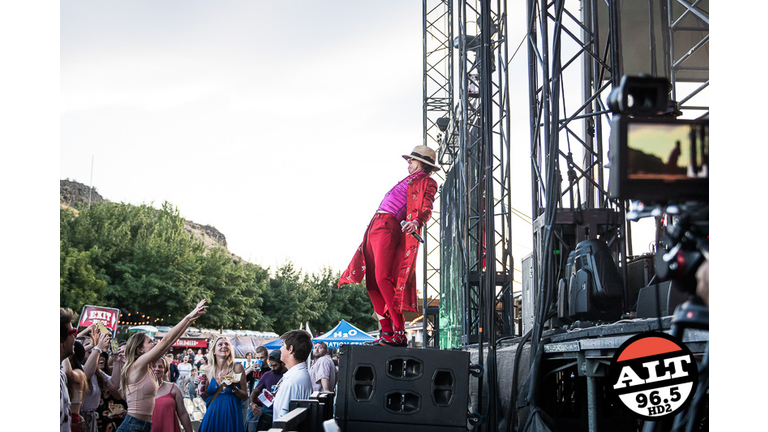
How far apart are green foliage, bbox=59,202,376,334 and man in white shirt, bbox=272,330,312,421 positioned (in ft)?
58.5

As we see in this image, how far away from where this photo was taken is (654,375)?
1786 mm

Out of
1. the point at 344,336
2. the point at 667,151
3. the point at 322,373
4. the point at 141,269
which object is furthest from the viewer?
the point at 141,269

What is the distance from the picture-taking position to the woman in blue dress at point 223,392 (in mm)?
4250

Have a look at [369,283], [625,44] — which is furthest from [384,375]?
[625,44]

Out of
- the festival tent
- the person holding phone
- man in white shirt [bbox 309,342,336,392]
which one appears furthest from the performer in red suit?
the festival tent

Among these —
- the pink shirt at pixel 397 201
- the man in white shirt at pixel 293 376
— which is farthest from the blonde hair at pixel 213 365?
the pink shirt at pixel 397 201

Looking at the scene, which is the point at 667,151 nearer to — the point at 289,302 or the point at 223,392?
the point at 223,392

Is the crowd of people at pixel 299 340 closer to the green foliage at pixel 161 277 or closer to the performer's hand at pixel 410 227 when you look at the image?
the performer's hand at pixel 410 227

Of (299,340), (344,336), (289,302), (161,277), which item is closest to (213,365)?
(299,340)

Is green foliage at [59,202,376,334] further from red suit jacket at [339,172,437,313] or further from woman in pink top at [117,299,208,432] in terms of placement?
red suit jacket at [339,172,437,313]

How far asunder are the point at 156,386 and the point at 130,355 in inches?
10.6

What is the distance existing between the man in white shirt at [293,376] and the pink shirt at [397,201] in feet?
3.05
